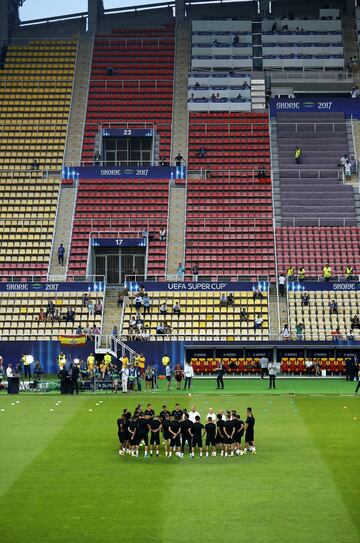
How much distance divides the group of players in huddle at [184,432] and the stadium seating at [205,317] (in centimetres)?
2806

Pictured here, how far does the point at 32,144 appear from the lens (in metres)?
76.9

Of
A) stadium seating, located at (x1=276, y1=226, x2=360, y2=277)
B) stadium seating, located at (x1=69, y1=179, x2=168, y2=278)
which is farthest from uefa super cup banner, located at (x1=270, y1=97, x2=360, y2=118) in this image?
stadium seating, located at (x1=276, y1=226, x2=360, y2=277)

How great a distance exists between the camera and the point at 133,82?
265ft

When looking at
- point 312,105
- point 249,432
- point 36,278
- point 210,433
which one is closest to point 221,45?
point 312,105

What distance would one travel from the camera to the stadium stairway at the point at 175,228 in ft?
222

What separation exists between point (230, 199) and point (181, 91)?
1272cm

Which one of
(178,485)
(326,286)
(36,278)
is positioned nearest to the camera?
(178,485)

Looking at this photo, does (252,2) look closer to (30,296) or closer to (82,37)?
(82,37)

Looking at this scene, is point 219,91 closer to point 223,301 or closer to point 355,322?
point 223,301

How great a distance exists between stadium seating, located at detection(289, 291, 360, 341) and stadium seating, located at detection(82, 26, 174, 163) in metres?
18.1

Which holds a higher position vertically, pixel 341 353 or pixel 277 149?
pixel 277 149

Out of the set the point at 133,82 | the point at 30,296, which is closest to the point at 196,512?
the point at 30,296

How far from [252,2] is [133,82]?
1338 cm

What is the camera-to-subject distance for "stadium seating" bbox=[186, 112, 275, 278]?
223 ft
